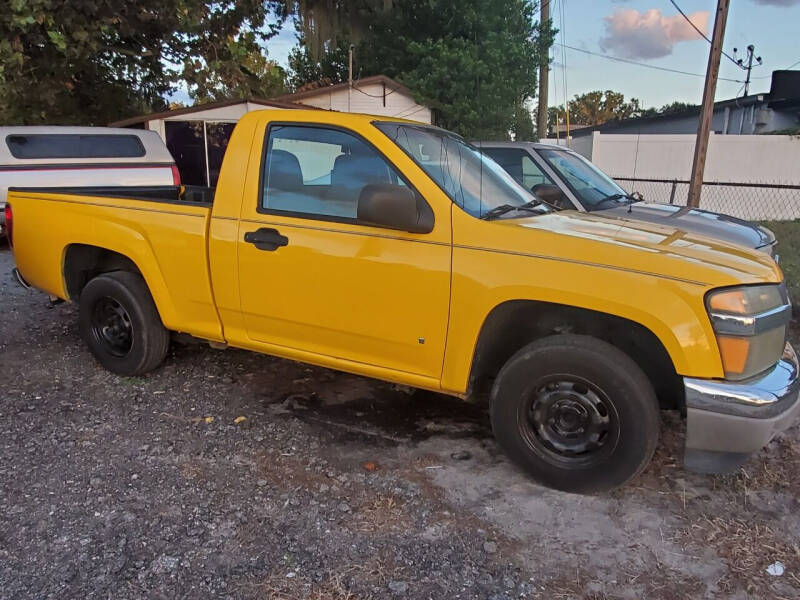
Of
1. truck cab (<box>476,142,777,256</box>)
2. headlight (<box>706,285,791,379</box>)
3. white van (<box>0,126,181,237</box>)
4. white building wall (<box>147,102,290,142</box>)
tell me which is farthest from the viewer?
white building wall (<box>147,102,290,142</box>)

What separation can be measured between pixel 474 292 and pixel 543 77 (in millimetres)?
15752

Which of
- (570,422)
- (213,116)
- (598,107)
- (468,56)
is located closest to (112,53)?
(213,116)

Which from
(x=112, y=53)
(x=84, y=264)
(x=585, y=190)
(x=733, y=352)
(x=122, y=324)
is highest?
(x=112, y=53)

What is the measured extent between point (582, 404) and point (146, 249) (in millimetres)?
2963

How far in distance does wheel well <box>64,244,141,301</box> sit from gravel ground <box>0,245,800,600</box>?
853 mm

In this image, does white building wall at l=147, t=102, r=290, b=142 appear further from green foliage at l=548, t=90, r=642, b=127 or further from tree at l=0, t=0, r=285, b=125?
green foliage at l=548, t=90, r=642, b=127

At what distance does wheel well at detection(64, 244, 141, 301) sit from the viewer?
Result: 4633mm

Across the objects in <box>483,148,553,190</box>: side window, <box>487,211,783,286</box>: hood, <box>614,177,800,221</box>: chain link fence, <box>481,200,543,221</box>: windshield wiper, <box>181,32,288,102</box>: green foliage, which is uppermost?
<box>181,32,288,102</box>: green foliage

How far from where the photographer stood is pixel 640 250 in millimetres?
2941

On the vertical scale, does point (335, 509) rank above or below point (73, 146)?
below

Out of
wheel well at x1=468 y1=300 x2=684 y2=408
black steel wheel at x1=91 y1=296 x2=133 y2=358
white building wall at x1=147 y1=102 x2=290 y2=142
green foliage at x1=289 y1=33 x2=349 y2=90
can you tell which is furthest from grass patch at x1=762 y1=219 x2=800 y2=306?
green foliage at x1=289 y1=33 x2=349 y2=90

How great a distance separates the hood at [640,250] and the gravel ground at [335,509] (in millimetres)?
1191

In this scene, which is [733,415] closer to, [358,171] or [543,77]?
[358,171]

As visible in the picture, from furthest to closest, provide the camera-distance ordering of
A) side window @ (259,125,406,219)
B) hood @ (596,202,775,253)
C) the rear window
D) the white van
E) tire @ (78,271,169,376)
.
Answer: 1. the rear window
2. the white van
3. hood @ (596,202,775,253)
4. tire @ (78,271,169,376)
5. side window @ (259,125,406,219)
